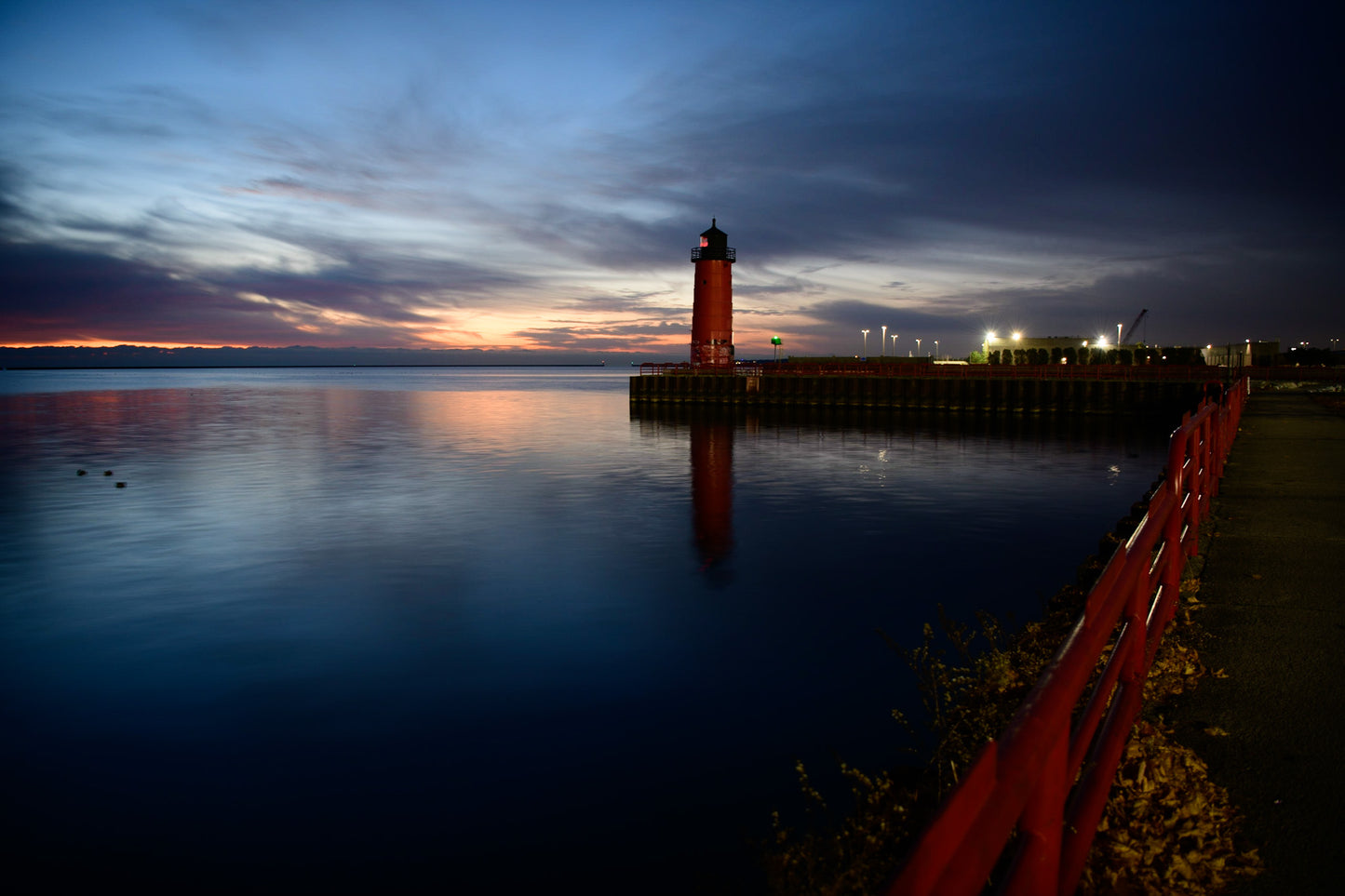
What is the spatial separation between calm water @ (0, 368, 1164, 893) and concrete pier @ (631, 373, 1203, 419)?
23.1 meters

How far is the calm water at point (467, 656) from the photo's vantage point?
6551mm

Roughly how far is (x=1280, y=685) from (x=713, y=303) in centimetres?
5574

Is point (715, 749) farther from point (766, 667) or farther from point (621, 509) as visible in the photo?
point (621, 509)

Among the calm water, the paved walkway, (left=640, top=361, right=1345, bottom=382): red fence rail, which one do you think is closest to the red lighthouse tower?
(left=640, top=361, right=1345, bottom=382): red fence rail

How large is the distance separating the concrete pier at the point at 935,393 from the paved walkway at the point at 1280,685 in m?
40.5

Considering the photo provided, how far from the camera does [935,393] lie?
52312 millimetres

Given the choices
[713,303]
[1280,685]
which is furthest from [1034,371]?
[1280,685]

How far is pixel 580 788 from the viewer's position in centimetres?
724

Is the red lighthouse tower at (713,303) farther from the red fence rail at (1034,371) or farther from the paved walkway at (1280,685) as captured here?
the paved walkway at (1280,685)

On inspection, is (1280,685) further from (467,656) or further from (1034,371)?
(1034,371)

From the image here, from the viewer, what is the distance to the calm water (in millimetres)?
6551

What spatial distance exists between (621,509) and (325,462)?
15.6 meters

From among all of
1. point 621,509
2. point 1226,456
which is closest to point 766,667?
point 1226,456

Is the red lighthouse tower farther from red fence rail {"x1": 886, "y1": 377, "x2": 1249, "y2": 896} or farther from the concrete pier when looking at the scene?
red fence rail {"x1": 886, "y1": 377, "x2": 1249, "y2": 896}
